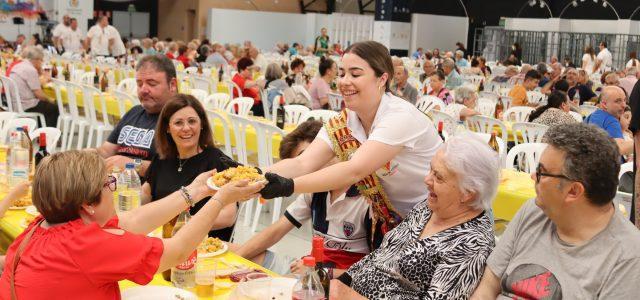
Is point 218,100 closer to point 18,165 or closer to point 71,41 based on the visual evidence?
point 18,165

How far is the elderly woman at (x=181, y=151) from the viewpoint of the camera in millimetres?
3646

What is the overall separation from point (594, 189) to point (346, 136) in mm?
1188

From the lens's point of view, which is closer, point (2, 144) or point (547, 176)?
point (547, 176)

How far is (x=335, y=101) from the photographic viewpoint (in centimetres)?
916

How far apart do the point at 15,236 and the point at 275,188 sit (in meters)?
1.28

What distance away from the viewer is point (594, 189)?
214 centimetres

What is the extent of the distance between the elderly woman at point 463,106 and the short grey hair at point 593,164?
5672 millimetres

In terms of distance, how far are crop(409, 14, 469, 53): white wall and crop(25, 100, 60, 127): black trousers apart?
17.1 metres

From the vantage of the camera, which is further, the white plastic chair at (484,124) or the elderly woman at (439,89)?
the elderly woman at (439,89)

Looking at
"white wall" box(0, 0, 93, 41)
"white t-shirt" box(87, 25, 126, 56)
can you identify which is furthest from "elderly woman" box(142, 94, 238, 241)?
"white wall" box(0, 0, 93, 41)

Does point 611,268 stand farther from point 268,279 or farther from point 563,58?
point 563,58

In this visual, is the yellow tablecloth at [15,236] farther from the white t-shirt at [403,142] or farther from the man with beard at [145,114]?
the man with beard at [145,114]

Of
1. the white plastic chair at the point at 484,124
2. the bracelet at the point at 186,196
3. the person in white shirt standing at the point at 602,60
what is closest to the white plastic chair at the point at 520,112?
the white plastic chair at the point at 484,124

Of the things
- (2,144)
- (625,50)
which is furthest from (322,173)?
(625,50)
